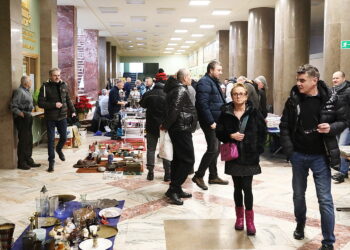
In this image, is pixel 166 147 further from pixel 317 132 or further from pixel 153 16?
pixel 153 16

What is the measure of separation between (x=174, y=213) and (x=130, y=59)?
36049mm

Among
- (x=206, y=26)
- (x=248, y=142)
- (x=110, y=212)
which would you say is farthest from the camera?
(x=206, y=26)

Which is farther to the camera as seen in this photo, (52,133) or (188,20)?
(188,20)

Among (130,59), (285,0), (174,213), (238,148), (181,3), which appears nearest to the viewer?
(238,148)

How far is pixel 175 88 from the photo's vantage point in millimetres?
5047

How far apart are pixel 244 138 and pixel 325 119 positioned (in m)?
0.75

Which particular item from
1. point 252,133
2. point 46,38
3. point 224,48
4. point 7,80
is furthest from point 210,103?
point 224,48

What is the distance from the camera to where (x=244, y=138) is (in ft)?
12.7

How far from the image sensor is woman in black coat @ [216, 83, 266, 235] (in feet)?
12.7

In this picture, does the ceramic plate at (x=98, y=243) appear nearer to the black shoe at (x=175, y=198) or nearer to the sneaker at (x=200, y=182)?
the black shoe at (x=175, y=198)

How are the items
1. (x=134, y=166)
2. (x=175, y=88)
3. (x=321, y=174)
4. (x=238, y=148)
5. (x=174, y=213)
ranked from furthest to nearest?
(x=134, y=166)
(x=175, y=88)
(x=174, y=213)
(x=238, y=148)
(x=321, y=174)

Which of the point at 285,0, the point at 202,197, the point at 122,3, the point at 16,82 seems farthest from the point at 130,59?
the point at 202,197

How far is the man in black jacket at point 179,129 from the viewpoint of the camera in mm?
4957

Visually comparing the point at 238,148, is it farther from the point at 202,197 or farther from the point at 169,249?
the point at 202,197
